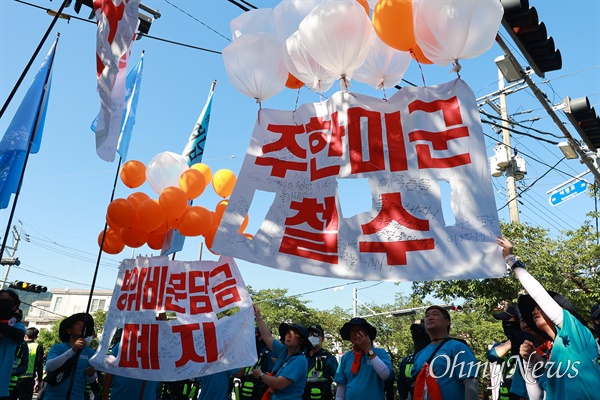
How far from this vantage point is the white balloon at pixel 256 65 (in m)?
3.98

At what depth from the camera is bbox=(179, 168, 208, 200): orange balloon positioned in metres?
6.21

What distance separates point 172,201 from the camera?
5746mm

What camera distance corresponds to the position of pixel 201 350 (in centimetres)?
477

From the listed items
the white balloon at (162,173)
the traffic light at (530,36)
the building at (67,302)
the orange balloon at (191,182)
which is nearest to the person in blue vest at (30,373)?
the white balloon at (162,173)

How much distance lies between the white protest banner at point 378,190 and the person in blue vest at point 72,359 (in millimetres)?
2440

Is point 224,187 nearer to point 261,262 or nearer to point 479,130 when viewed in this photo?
point 261,262

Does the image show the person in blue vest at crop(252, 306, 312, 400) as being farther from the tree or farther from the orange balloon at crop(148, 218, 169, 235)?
the tree

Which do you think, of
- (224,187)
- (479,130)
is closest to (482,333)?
(224,187)

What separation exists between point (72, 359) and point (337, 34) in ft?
13.8

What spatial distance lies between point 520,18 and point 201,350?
15.2ft

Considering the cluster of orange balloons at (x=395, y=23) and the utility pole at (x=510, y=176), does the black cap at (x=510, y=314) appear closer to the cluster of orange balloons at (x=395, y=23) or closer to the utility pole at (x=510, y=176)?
the cluster of orange balloons at (x=395, y=23)

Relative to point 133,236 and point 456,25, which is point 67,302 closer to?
point 133,236

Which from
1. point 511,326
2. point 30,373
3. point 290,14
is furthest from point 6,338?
point 511,326

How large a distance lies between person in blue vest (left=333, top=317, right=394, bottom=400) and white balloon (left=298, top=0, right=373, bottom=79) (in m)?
2.36
